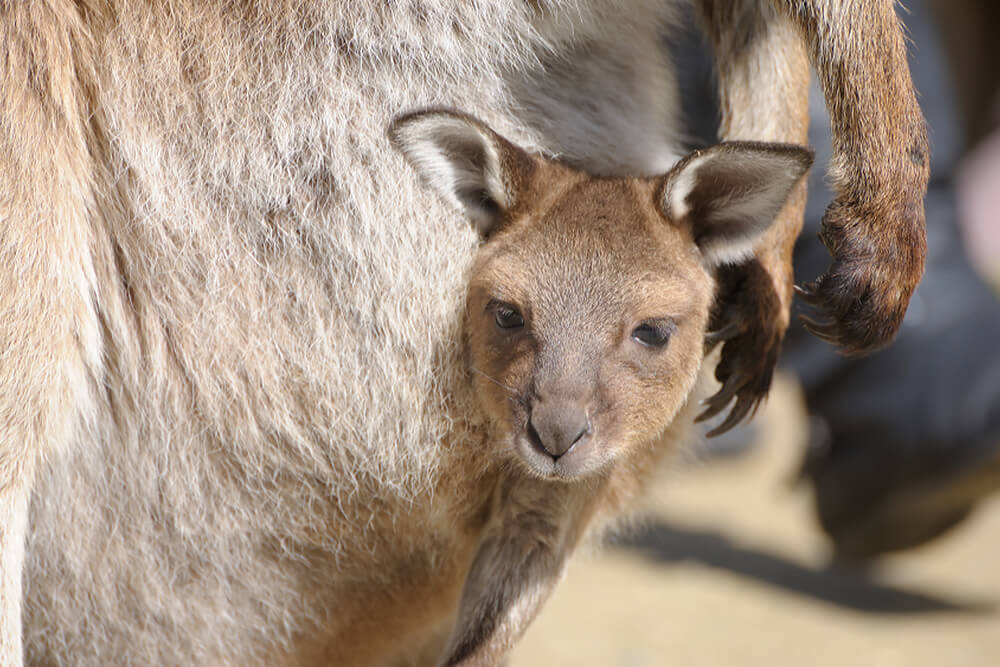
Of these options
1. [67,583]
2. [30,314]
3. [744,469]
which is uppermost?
[30,314]

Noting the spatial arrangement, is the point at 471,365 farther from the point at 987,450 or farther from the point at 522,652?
the point at 987,450

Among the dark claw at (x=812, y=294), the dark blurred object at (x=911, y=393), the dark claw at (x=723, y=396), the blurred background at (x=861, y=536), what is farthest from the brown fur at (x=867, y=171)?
the dark blurred object at (x=911, y=393)

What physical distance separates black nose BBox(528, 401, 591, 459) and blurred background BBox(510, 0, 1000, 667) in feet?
6.70

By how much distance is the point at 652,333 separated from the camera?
168 centimetres

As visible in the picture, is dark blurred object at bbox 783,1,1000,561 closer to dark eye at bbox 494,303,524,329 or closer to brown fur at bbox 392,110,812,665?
brown fur at bbox 392,110,812,665

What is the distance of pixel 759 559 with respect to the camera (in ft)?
14.6

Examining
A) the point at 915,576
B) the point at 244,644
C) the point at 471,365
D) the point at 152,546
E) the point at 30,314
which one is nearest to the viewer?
the point at 30,314

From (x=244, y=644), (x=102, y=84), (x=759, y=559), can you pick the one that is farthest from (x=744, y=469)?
(x=102, y=84)

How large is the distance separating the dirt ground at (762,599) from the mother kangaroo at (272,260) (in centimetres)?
180

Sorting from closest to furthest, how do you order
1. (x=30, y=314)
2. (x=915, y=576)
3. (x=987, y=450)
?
(x=30, y=314) → (x=987, y=450) → (x=915, y=576)

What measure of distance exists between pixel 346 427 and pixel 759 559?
9.75 ft

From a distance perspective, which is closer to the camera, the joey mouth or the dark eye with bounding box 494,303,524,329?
the joey mouth

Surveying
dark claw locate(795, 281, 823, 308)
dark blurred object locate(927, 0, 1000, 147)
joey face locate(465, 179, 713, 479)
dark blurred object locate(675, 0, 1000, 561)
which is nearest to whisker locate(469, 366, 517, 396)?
joey face locate(465, 179, 713, 479)

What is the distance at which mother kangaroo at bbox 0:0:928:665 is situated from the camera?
169 cm
